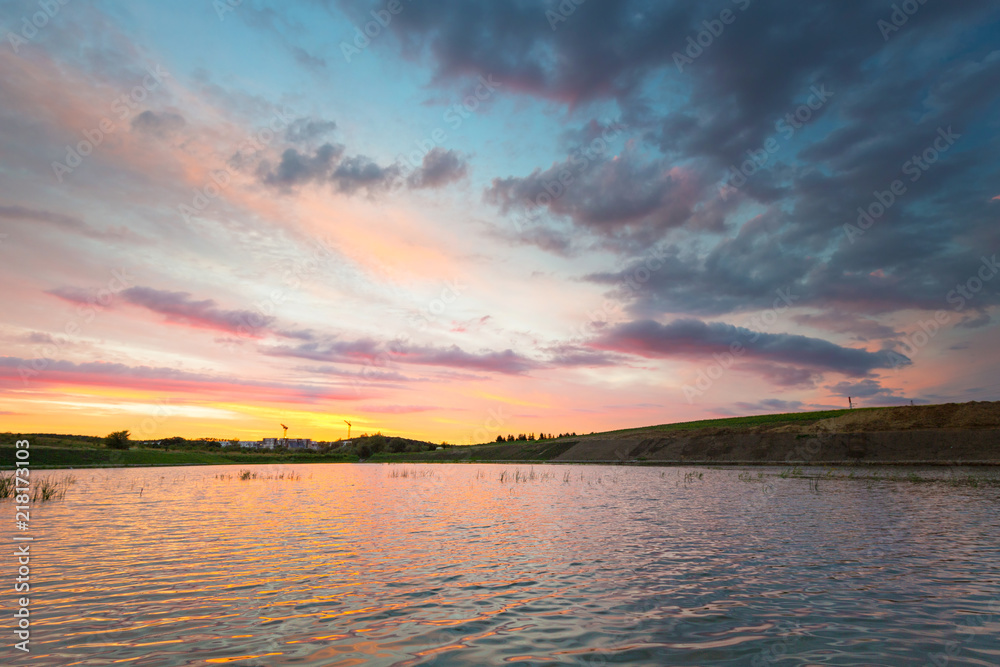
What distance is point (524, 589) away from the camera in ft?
45.3

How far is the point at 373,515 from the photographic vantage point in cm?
3033

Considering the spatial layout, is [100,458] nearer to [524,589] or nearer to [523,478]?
[523,478]

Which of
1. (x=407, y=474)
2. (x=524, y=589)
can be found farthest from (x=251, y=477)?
(x=524, y=589)

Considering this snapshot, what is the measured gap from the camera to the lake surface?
9.55 m

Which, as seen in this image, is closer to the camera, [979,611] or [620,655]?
[620,655]

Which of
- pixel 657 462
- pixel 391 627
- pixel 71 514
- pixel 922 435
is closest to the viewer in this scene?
pixel 391 627

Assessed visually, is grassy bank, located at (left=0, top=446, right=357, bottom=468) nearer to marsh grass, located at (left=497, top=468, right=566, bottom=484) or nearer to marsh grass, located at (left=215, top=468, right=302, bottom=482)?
marsh grass, located at (left=215, top=468, right=302, bottom=482)

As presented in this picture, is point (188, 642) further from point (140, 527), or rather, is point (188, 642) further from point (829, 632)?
point (140, 527)

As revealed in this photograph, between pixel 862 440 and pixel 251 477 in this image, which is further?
pixel 862 440

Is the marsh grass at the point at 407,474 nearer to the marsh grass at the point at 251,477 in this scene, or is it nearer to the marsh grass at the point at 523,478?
the marsh grass at the point at 251,477

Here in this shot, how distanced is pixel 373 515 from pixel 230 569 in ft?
47.2

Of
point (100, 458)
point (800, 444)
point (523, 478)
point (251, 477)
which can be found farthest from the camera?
point (100, 458)

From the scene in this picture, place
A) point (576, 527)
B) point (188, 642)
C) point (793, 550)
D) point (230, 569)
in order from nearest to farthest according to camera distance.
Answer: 1. point (188, 642)
2. point (230, 569)
3. point (793, 550)
4. point (576, 527)

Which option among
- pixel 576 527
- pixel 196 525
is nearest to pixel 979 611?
pixel 576 527
